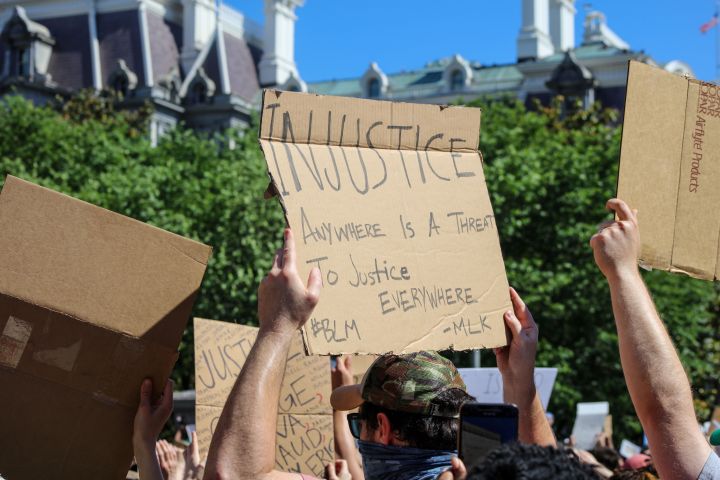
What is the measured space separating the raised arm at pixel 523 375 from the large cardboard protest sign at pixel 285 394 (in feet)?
4.10

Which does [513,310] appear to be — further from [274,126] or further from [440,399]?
[274,126]

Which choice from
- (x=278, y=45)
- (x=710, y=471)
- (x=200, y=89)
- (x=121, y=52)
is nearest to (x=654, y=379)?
(x=710, y=471)

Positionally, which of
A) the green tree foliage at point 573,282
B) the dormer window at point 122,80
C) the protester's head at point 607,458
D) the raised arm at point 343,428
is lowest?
the protester's head at point 607,458

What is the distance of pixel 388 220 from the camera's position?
3297mm

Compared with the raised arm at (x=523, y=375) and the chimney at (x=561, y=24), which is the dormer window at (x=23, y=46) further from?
the raised arm at (x=523, y=375)

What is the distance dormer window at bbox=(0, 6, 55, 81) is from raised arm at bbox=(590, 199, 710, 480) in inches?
1813

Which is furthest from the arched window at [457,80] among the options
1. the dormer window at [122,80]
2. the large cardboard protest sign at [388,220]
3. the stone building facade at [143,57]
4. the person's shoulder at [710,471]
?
the person's shoulder at [710,471]

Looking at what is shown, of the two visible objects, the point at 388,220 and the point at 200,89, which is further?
the point at 200,89

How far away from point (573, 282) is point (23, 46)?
108ft

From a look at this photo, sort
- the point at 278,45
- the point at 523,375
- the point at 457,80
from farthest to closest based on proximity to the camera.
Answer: the point at 278,45, the point at 457,80, the point at 523,375

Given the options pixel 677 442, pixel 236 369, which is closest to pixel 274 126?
pixel 677 442

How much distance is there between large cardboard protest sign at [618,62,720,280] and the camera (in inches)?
133

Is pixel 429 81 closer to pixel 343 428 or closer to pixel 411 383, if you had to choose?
pixel 343 428

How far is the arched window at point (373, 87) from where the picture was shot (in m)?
Answer: 50.6
